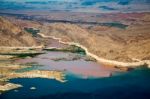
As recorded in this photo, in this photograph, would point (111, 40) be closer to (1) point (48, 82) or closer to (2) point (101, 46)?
(2) point (101, 46)

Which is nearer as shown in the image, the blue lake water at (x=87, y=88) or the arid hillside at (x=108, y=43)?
the blue lake water at (x=87, y=88)


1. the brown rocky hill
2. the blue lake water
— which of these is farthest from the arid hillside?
the blue lake water

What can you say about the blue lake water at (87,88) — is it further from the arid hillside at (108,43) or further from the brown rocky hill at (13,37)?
the brown rocky hill at (13,37)

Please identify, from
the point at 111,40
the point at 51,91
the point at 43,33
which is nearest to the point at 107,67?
the point at 51,91

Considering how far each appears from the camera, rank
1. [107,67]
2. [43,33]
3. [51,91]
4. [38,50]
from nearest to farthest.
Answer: [51,91] → [107,67] → [38,50] → [43,33]

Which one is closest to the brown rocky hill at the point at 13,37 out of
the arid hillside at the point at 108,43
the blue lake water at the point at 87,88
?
the arid hillside at the point at 108,43

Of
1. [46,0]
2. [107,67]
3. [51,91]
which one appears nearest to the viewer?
[51,91]
